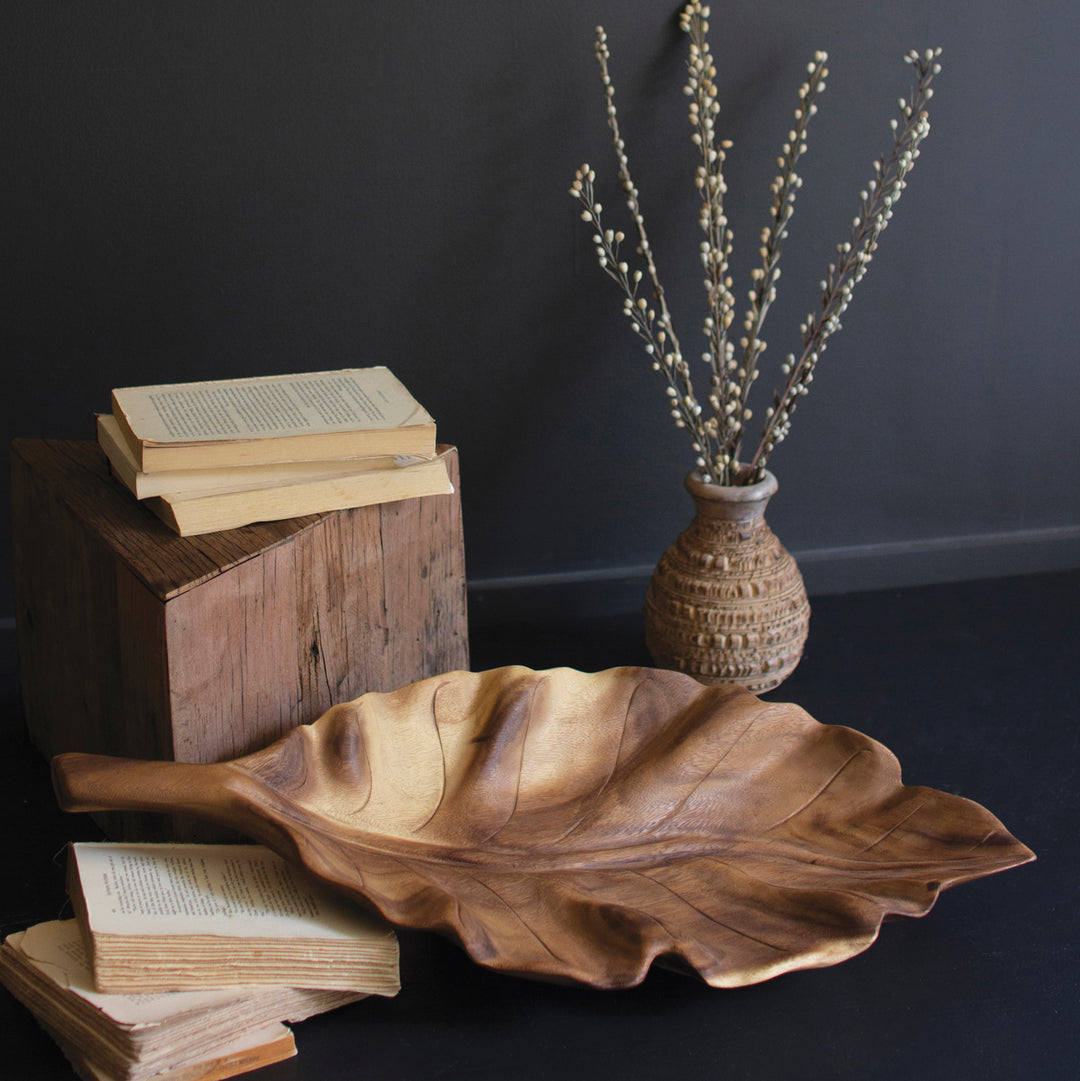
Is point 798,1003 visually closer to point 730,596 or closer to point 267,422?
point 730,596

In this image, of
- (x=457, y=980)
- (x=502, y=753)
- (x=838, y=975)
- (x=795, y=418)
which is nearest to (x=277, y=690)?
(x=502, y=753)

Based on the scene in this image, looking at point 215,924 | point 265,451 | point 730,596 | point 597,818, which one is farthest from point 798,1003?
point 265,451

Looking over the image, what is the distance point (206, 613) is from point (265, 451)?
21cm

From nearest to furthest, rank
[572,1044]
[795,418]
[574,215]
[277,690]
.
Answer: [572,1044]
[277,690]
[574,215]
[795,418]

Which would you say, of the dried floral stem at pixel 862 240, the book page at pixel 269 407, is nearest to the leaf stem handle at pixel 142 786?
the book page at pixel 269 407

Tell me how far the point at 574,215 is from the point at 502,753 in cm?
99

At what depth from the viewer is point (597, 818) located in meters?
1.48

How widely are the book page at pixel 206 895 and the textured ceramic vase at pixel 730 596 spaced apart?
0.82 m

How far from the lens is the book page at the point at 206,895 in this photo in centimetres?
122

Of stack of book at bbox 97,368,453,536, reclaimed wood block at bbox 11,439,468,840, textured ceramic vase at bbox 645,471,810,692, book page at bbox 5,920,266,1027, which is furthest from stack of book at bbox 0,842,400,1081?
textured ceramic vase at bbox 645,471,810,692

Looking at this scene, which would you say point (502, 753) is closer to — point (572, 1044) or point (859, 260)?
point (572, 1044)

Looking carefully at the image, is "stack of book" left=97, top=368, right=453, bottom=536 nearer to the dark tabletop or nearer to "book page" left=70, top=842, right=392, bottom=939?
"book page" left=70, top=842, right=392, bottom=939

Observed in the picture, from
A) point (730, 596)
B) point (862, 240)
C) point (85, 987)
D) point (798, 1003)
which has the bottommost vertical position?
point (798, 1003)

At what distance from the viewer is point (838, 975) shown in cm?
140
